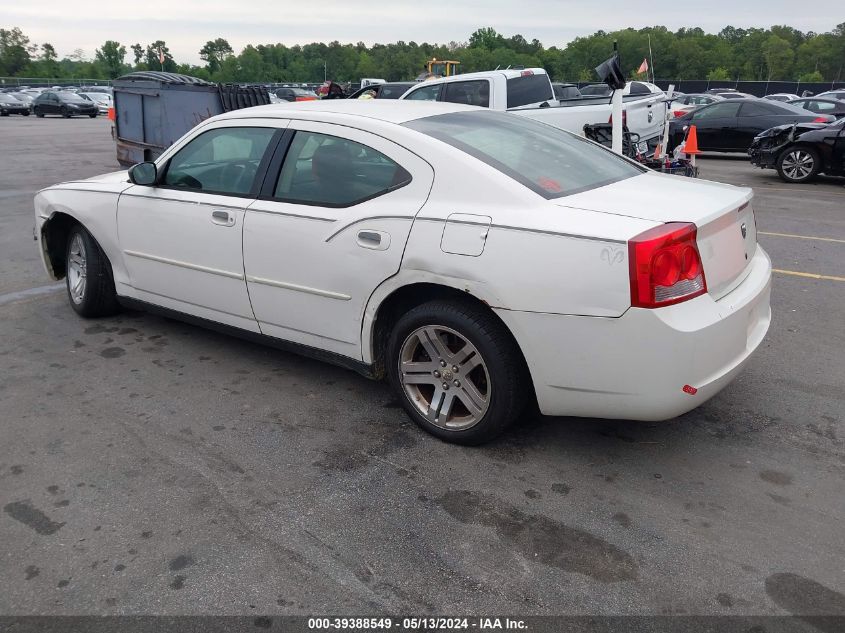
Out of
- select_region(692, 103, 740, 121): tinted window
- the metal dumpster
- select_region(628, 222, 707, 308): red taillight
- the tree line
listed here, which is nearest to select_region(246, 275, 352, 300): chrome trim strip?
select_region(628, 222, 707, 308): red taillight

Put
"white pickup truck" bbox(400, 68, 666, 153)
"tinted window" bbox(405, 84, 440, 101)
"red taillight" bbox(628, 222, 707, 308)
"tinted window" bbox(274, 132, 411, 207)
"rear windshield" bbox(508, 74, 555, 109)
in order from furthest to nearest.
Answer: "tinted window" bbox(405, 84, 440, 101) → "rear windshield" bbox(508, 74, 555, 109) → "white pickup truck" bbox(400, 68, 666, 153) → "tinted window" bbox(274, 132, 411, 207) → "red taillight" bbox(628, 222, 707, 308)

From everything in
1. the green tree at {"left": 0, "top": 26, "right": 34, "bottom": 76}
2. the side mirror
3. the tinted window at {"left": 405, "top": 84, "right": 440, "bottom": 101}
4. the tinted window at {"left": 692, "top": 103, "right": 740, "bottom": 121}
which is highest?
the green tree at {"left": 0, "top": 26, "right": 34, "bottom": 76}

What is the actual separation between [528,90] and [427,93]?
1691mm

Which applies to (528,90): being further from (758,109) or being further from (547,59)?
(547,59)

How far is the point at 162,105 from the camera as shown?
1126 centimetres

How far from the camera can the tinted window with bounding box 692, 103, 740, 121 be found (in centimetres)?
1661

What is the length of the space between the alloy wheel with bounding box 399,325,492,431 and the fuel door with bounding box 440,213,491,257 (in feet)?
1.30

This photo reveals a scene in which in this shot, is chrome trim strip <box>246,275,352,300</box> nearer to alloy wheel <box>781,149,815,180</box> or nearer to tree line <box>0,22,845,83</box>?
alloy wheel <box>781,149,815,180</box>

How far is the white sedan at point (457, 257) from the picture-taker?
9.78 ft

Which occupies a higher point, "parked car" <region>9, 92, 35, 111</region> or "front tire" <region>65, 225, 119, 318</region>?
"parked car" <region>9, 92, 35, 111</region>

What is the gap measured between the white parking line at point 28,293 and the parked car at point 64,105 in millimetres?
38005

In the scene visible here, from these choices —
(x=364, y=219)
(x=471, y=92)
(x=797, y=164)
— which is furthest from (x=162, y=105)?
(x=797, y=164)

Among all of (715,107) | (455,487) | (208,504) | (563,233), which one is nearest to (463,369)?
(455,487)

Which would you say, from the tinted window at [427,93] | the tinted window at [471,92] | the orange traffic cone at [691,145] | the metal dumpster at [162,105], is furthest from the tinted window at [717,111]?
the metal dumpster at [162,105]
